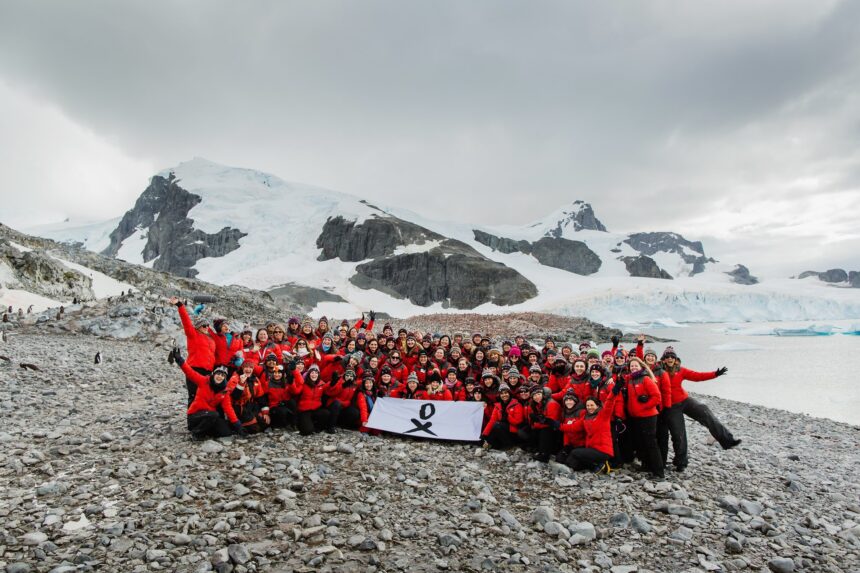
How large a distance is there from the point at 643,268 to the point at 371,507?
176 metres

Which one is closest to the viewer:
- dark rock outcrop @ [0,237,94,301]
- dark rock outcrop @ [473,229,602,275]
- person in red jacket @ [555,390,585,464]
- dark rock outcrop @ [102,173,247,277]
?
person in red jacket @ [555,390,585,464]

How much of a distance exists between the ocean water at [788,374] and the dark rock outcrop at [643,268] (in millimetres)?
121177

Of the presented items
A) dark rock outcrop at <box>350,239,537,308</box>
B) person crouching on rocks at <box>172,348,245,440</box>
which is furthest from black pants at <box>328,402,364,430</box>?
dark rock outcrop at <box>350,239,537,308</box>

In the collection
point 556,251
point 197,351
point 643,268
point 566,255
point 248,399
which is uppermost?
point 556,251

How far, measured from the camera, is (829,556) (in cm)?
529

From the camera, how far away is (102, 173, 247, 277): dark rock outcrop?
5325 inches

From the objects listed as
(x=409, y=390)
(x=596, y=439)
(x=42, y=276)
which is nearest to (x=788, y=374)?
(x=596, y=439)

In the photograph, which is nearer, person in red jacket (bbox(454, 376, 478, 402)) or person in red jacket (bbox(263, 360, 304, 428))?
person in red jacket (bbox(263, 360, 304, 428))

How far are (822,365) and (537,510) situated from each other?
35340mm

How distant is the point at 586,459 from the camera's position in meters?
7.28

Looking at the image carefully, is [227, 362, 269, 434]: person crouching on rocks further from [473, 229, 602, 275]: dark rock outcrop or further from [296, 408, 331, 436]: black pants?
[473, 229, 602, 275]: dark rock outcrop

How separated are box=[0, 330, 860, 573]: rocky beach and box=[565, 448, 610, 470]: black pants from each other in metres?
0.23

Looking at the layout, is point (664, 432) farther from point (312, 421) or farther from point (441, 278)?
point (441, 278)

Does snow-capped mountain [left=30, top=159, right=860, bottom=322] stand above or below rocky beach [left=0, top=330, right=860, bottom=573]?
above
